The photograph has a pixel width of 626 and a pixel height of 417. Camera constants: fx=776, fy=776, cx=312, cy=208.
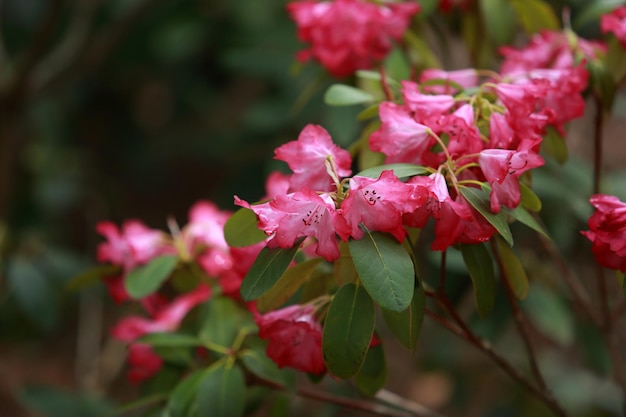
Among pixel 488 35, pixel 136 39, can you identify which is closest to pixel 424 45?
pixel 488 35

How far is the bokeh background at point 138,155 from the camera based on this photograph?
5.45 feet

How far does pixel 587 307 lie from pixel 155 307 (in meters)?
0.66

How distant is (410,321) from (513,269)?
0.47 ft

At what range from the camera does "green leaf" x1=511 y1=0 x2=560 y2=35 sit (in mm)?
1132

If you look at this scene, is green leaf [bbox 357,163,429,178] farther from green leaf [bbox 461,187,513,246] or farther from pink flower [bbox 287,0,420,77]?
pink flower [bbox 287,0,420,77]

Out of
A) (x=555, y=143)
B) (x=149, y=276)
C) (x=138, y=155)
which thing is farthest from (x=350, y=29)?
(x=138, y=155)

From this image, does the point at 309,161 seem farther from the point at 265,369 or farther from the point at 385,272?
the point at 265,369

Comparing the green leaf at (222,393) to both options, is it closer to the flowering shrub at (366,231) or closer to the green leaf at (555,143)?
the flowering shrub at (366,231)

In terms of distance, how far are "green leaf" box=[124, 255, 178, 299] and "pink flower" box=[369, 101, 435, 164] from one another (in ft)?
1.27

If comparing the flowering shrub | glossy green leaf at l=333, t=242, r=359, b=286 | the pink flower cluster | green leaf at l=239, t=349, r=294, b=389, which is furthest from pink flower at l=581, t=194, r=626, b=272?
the pink flower cluster

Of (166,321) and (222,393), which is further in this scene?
(166,321)

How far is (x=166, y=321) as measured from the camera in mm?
1127

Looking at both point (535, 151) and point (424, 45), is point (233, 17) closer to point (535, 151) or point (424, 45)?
point (424, 45)

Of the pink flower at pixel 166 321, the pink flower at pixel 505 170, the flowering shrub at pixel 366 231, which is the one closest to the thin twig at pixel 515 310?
the flowering shrub at pixel 366 231
